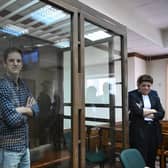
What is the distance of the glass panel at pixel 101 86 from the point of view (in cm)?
270

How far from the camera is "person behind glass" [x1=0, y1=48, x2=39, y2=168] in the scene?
5.81 ft

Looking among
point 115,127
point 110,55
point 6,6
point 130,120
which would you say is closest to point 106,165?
point 115,127

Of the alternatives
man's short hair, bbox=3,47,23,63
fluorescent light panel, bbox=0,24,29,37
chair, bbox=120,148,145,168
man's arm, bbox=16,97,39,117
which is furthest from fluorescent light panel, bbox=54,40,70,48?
chair, bbox=120,148,145,168

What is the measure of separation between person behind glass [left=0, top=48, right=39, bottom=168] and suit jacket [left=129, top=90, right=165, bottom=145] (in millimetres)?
1672

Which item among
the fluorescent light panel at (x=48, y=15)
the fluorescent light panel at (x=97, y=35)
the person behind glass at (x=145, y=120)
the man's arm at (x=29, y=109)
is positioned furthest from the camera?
the person behind glass at (x=145, y=120)

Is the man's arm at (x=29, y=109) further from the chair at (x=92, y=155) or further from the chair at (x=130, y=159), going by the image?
the chair at (x=130, y=159)

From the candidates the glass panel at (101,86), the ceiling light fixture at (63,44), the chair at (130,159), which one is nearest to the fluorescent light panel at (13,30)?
the ceiling light fixture at (63,44)

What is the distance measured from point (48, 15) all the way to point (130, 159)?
1641 mm

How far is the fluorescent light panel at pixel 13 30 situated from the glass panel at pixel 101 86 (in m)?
0.64

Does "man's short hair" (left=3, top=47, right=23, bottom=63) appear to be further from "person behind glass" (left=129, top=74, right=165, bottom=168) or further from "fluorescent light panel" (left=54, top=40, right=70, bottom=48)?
"person behind glass" (left=129, top=74, right=165, bottom=168)

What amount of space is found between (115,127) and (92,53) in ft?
3.36

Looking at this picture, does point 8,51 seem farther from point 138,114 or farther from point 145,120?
point 145,120

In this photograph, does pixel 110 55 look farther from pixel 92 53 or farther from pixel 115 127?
pixel 115 127

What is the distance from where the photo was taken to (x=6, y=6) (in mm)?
2100
